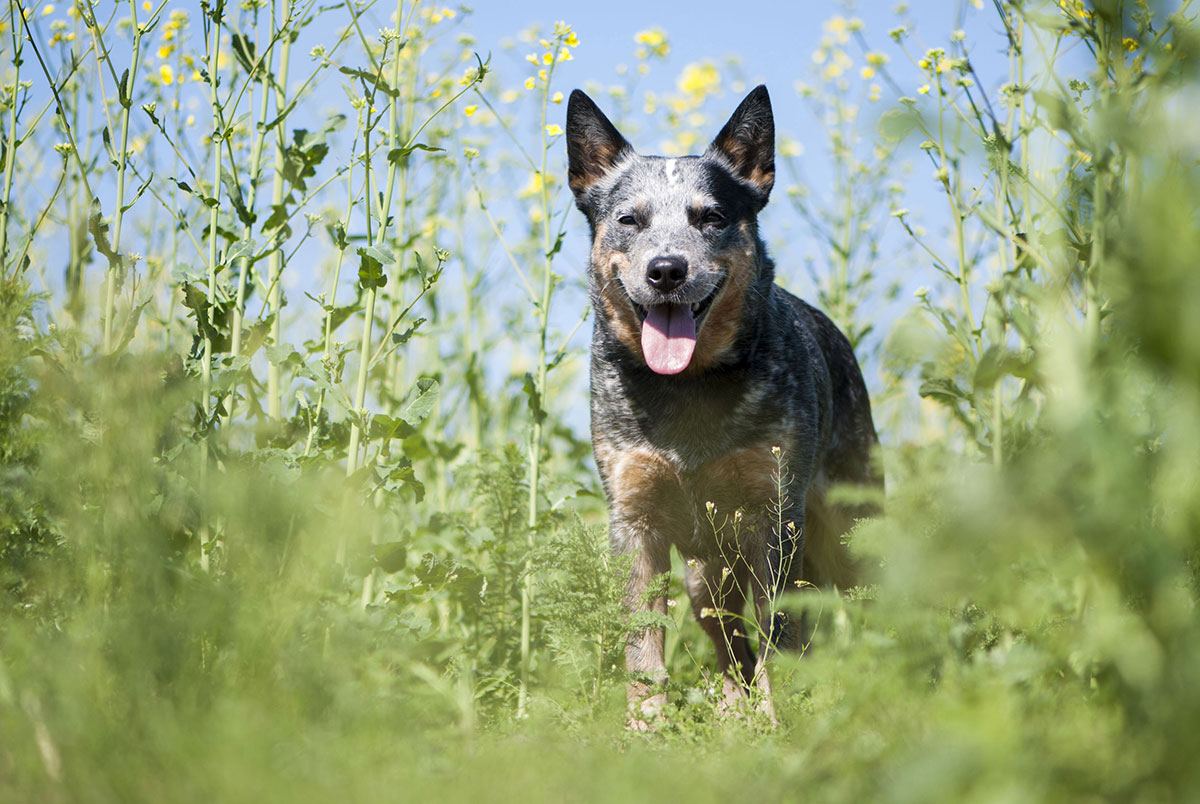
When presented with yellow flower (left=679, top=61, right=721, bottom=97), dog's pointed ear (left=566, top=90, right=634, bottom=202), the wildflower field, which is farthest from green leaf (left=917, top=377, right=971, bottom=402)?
yellow flower (left=679, top=61, right=721, bottom=97)

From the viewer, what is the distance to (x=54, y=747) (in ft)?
4.97

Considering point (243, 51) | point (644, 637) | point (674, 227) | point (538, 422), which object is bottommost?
point (644, 637)

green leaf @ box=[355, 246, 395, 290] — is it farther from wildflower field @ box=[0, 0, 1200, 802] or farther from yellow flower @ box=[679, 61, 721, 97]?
yellow flower @ box=[679, 61, 721, 97]

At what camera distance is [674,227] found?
3.68 m

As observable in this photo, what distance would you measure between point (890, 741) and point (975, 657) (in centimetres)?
53

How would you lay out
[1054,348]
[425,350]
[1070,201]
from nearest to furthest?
1. [1054,348]
2. [1070,201]
3. [425,350]

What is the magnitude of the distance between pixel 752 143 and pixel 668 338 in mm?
1044

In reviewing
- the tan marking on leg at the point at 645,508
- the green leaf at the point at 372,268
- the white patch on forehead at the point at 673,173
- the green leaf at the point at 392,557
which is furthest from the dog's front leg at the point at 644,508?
the green leaf at the point at 372,268

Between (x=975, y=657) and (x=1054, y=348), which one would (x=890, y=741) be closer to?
(x=975, y=657)

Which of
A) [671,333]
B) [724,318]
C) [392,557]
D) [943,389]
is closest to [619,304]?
[671,333]

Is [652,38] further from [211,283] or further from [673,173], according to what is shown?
[211,283]

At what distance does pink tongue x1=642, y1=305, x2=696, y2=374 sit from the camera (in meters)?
3.44

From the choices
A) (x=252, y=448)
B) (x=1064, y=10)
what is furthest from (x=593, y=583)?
(x=1064, y=10)

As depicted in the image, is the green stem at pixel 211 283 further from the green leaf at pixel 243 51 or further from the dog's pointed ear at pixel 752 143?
the dog's pointed ear at pixel 752 143
